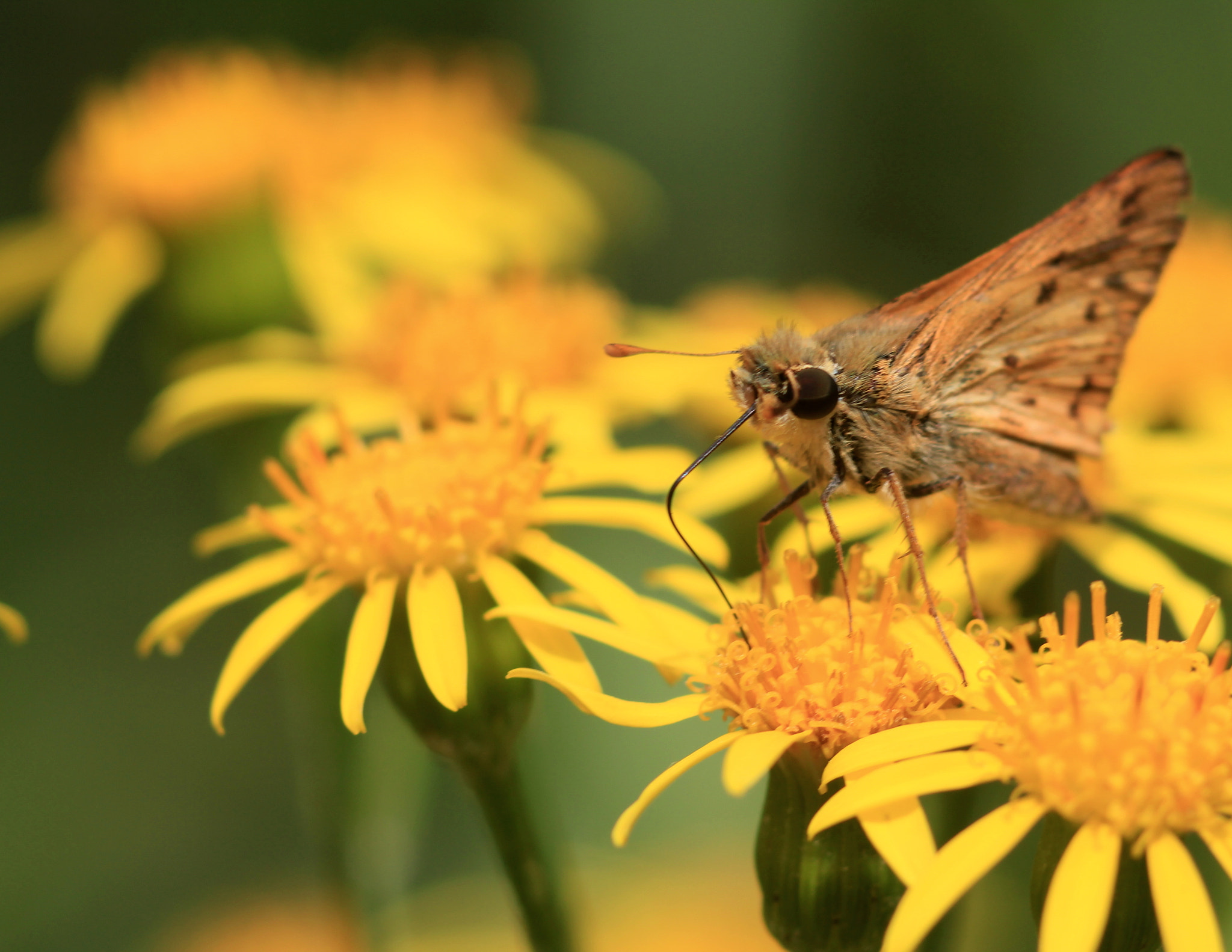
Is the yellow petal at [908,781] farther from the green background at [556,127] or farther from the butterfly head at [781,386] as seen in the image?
the green background at [556,127]

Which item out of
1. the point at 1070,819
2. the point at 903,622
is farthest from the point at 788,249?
the point at 1070,819

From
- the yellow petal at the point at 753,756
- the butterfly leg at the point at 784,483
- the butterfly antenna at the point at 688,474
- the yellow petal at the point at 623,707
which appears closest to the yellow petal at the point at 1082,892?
the yellow petal at the point at 753,756

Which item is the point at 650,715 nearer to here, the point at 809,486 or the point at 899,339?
the point at 809,486

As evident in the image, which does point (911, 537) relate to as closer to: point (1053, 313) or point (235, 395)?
point (1053, 313)

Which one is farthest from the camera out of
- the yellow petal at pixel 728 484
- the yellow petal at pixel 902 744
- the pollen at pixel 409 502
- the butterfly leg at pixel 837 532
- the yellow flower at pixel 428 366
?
the yellow flower at pixel 428 366

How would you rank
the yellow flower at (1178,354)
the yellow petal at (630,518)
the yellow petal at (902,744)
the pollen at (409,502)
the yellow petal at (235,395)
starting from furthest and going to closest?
the yellow flower at (1178,354)
the yellow petal at (235,395)
the yellow petal at (630,518)
the pollen at (409,502)
the yellow petal at (902,744)

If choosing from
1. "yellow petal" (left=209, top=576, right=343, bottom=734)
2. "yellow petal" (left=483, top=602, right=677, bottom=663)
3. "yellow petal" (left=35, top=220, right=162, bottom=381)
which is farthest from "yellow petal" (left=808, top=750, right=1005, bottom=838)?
"yellow petal" (left=35, top=220, right=162, bottom=381)

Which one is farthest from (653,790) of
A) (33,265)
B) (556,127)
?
(556,127)
